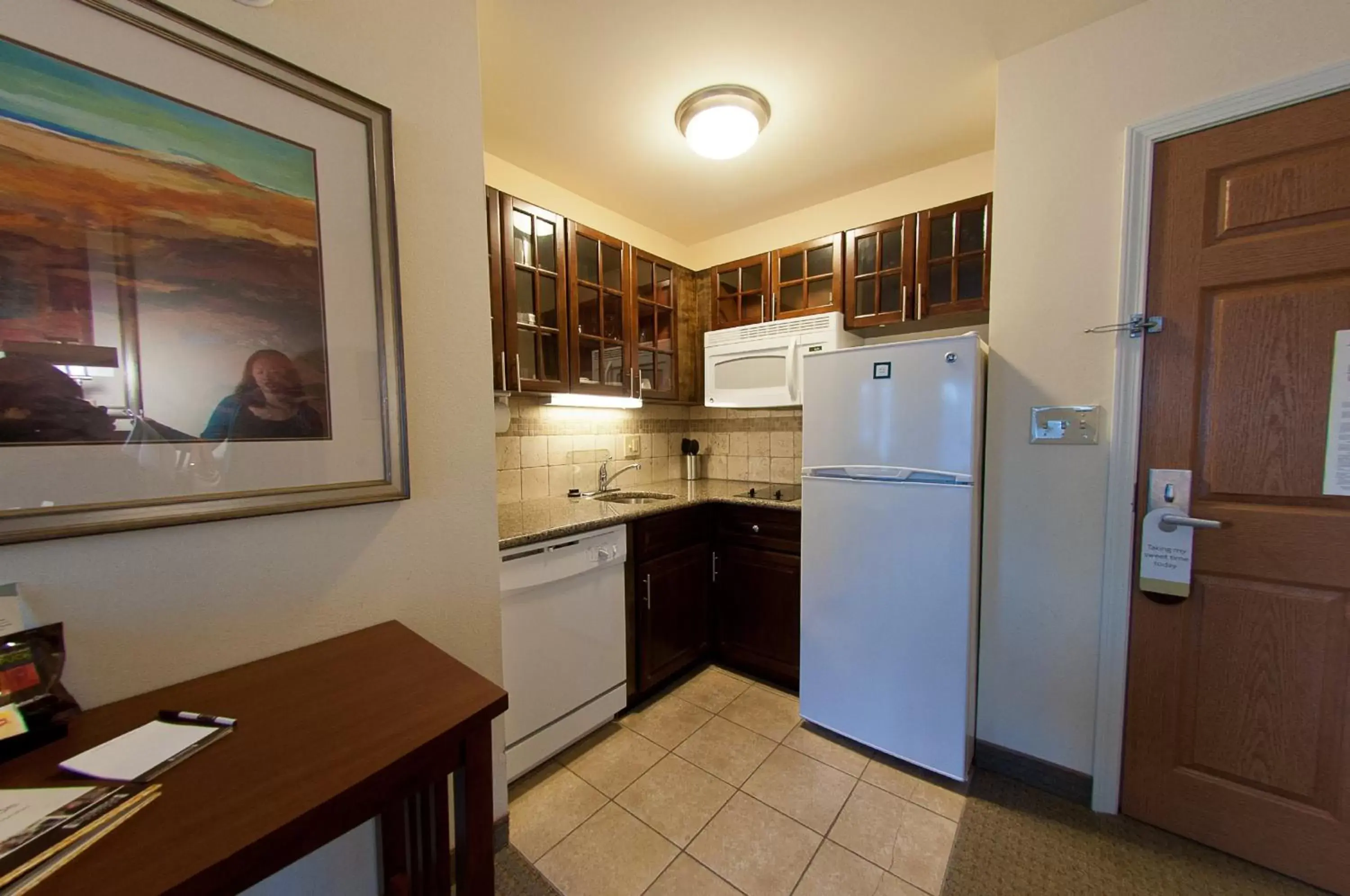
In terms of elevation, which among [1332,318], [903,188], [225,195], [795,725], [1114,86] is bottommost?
[795,725]

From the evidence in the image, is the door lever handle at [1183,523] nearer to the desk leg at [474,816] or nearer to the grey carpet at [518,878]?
the desk leg at [474,816]

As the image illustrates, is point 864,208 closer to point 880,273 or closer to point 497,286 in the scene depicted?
point 880,273

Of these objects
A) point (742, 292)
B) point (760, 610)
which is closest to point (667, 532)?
point (760, 610)

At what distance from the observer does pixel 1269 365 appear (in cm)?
125

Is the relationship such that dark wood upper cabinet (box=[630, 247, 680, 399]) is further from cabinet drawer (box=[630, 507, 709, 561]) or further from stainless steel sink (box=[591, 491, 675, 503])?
cabinet drawer (box=[630, 507, 709, 561])

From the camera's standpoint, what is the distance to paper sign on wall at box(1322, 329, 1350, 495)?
1170 millimetres

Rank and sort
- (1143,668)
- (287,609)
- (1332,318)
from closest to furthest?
(287,609) → (1332,318) → (1143,668)

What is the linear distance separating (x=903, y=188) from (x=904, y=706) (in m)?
2.37

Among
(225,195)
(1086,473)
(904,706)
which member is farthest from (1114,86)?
(225,195)

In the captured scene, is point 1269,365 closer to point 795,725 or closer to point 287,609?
point 795,725

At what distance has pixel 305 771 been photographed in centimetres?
61

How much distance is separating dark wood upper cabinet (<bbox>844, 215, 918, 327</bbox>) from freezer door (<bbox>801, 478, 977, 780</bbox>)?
947 millimetres

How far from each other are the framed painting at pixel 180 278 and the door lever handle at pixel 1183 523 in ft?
7.06

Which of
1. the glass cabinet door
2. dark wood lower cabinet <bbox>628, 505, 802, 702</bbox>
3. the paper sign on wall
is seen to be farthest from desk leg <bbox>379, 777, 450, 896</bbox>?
the paper sign on wall
